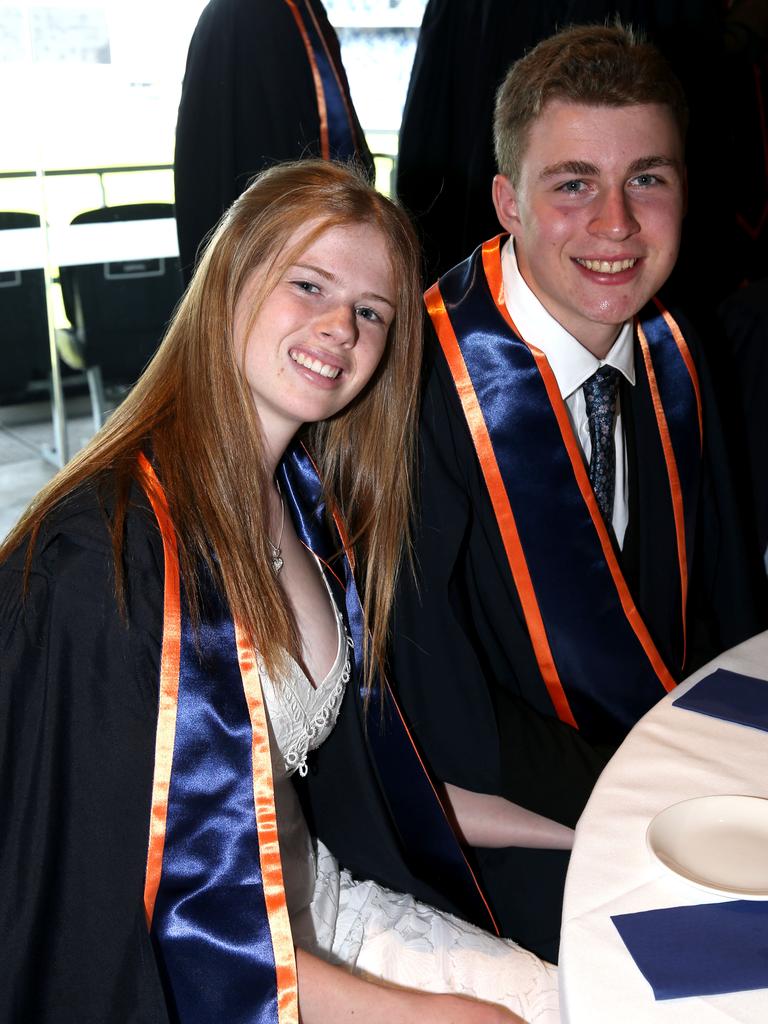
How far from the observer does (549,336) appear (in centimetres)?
198

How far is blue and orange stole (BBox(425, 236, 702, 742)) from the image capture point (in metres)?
1.93

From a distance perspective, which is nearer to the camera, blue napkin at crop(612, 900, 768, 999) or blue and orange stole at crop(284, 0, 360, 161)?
blue napkin at crop(612, 900, 768, 999)

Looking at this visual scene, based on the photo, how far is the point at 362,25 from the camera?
4.68 m

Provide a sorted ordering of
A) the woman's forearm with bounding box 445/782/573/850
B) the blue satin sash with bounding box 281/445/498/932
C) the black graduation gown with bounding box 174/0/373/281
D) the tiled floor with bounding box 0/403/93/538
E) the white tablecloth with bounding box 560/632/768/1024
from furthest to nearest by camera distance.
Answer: the tiled floor with bounding box 0/403/93/538, the black graduation gown with bounding box 174/0/373/281, the woman's forearm with bounding box 445/782/573/850, the blue satin sash with bounding box 281/445/498/932, the white tablecloth with bounding box 560/632/768/1024

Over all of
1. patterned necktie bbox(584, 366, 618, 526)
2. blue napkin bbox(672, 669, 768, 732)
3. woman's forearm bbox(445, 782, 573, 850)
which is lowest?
woman's forearm bbox(445, 782, 573, 850)

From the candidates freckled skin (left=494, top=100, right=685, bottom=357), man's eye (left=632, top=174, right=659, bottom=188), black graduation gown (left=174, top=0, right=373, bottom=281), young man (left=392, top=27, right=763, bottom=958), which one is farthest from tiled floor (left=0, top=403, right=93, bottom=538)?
man's eye (left=632, top=174, right=659, bottom=188)

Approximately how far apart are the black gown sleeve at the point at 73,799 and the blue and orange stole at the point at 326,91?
2138mm

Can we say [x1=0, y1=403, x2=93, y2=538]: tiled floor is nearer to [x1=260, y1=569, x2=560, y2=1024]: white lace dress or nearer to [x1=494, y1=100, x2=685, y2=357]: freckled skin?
[x1=494, y1=100, x2=685, y2=357]: freckled skin

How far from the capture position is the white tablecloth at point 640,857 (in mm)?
971

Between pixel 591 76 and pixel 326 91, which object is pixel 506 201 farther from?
pixel 326 91

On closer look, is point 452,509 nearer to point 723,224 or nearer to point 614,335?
point 614,335

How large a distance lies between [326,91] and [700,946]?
2618mm

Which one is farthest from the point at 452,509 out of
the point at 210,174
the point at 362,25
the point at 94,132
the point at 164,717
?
the point at 362,25

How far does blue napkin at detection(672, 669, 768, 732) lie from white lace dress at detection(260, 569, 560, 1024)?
386mm
